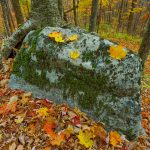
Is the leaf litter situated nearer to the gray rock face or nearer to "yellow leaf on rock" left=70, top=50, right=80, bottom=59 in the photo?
the gray rock face

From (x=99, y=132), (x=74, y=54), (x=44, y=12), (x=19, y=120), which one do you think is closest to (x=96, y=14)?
(x=44, y=12)

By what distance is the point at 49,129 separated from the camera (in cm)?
324

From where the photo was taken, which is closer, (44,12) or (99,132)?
(99,132)

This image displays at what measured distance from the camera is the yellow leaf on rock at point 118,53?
350 cm

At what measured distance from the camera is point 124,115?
350 cm

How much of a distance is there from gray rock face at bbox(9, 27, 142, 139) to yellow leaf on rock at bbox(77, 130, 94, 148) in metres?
0.42

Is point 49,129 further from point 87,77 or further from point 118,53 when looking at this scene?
A: point 118,53

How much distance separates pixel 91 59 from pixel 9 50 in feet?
6.19

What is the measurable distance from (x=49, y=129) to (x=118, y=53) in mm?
1495

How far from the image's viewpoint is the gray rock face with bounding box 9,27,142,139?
346 centimetres

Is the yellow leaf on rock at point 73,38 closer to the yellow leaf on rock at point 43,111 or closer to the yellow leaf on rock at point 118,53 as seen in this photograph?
the yellow leaf on rock at point 118,53

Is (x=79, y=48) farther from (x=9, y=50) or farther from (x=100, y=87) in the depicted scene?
(x=9, y=50)

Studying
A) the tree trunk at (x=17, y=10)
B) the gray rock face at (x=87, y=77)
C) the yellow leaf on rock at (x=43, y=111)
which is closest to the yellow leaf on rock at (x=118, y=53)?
the gray rock face at (x=87, y=77)

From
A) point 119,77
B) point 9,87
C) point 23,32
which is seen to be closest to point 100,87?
point 119,77
